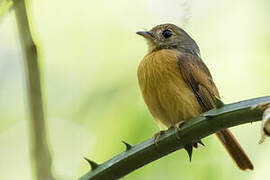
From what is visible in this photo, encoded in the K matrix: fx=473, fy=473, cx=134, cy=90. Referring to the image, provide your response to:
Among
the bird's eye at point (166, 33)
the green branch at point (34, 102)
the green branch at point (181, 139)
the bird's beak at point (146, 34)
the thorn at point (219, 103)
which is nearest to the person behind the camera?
the green branch at point (181, 139)

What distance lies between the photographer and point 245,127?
4734mm

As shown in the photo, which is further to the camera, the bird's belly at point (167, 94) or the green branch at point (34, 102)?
the bird's belly at point (167, 94)

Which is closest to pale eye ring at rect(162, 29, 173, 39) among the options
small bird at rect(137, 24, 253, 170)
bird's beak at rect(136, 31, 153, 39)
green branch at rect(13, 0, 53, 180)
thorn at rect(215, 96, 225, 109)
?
bird's beak at rect(136, 31, 153, 39)

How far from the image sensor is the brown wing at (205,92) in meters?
3.74

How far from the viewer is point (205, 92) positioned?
3.92 m

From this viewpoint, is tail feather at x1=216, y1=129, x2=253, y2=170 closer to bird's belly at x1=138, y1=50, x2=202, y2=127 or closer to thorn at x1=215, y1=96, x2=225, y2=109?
bird's belly at x1=138, y1=50, x2=202, y2=127

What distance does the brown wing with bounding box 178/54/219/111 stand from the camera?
3.88 metres

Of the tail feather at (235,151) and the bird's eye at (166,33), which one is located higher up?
the bird's eye at (166,33)

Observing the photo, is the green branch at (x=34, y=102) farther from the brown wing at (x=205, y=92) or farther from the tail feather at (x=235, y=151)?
the tail feather at (x=235, y=151)

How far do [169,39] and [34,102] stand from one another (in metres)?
2.79

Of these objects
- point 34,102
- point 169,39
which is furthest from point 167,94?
point 34,102

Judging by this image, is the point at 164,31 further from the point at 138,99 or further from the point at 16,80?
the point at 16,80

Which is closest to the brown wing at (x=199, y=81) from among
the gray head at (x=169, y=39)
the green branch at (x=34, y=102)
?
the gray head at (x=169, y=39)

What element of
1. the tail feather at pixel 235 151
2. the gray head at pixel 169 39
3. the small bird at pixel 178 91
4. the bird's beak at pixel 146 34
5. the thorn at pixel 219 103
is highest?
the bird's beak at pixel 146 34
